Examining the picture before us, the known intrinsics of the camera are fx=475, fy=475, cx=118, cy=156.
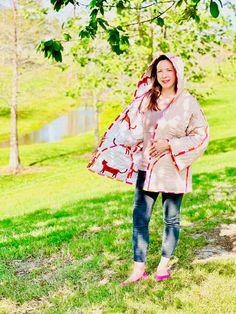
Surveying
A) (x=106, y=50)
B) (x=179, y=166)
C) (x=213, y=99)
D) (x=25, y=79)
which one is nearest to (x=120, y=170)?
(x=179, y=166)

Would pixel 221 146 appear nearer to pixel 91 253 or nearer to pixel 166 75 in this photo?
pixel 91 253

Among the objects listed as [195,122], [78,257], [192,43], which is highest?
[192,43]

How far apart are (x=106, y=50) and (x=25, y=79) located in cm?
913

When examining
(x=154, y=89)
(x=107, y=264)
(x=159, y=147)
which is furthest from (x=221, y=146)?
(x=159, y=147)

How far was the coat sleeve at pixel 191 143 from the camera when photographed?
443 centimetres

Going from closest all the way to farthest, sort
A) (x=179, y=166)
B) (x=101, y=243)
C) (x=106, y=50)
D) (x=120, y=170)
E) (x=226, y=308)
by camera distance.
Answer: (x=226, y=308) → (x=179, y=166) → (x=120, y=170) → (x=101, y=243) → (x=106, y=50)

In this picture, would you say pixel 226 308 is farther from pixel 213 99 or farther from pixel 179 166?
pixel 213 99

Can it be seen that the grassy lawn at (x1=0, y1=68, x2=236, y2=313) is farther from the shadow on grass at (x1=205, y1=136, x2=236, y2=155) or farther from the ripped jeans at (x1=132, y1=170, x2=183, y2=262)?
the shadow on grass at (x1=205, y1=136, x2=236, y2=155)

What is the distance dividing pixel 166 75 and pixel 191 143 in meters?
0.69

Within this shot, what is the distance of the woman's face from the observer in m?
4.53

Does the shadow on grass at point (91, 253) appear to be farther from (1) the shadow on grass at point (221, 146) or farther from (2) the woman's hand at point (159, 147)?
(1) the shadow on grass at point (221, 146)

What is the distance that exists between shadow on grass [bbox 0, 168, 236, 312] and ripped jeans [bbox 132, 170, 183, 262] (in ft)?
1.10

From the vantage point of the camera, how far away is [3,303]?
462cm

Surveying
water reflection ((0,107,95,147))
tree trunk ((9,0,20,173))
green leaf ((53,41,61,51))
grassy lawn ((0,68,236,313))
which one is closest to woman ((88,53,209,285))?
grassy lawn ((0,68,236,313))
